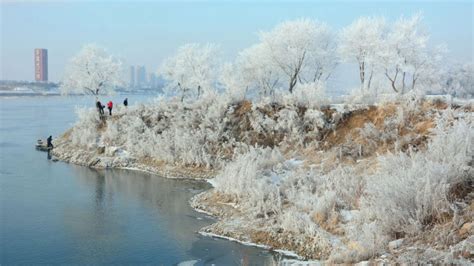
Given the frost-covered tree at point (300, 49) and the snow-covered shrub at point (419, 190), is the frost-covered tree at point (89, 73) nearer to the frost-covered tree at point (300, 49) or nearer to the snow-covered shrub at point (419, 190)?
the frost-covered tree at point (300, 49)

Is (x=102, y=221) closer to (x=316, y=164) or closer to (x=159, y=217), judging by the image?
(x=159, y=217)

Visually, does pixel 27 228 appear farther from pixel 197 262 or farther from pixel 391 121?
pixel 391 121

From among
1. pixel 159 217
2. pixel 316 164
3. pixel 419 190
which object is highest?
pixel 419 190

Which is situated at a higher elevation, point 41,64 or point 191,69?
point 41,64

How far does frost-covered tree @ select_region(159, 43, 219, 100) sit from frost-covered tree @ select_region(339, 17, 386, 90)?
516 inches

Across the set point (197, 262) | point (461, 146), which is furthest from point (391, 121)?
point (197, 262)

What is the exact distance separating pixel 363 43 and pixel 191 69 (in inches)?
652

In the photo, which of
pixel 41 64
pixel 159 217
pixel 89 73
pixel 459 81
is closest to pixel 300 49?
pixel 89 73

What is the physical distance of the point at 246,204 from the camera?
19734 millimetres

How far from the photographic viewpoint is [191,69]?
150 feet

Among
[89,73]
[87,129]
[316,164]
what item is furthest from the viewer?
[89,73]

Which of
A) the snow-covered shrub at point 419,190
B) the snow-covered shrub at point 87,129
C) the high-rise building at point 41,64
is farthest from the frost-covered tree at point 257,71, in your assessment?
the high-rise building at point 41,64

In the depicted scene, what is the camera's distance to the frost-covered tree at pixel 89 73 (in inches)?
1657

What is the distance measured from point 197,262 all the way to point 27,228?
6.96 meters
